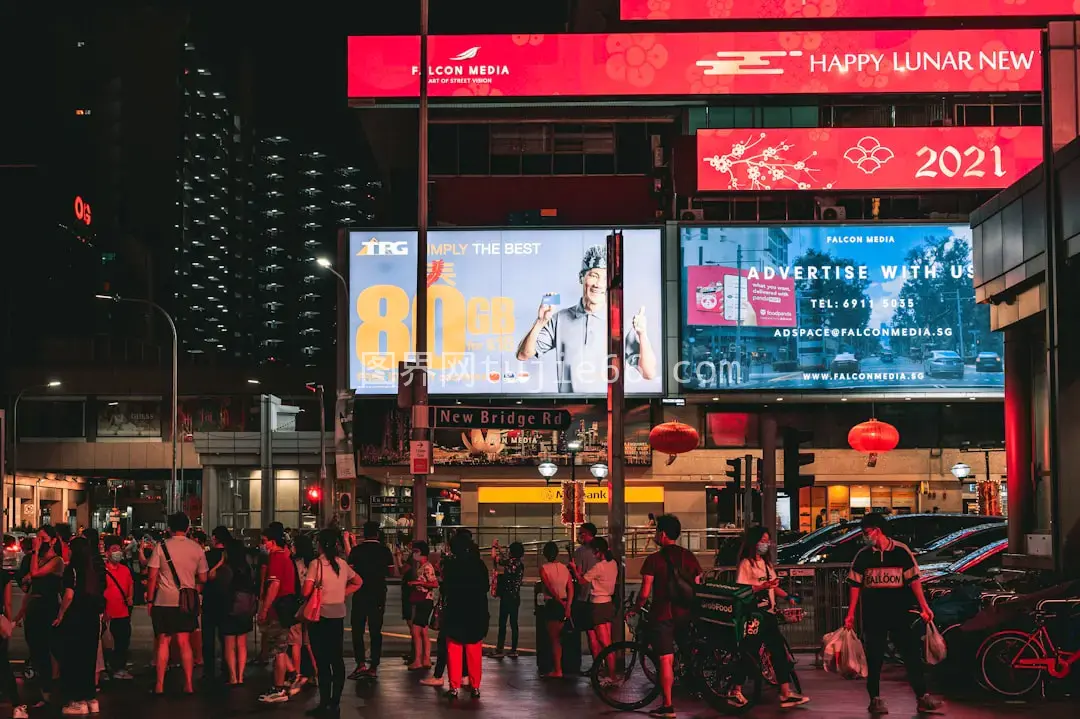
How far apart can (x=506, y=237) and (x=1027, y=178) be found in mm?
24765

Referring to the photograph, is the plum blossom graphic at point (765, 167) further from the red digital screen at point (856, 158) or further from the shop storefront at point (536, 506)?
the shop storefront at point (536, 506)

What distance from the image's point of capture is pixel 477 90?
43781 mm

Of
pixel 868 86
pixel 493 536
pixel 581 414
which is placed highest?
pixel 868 86

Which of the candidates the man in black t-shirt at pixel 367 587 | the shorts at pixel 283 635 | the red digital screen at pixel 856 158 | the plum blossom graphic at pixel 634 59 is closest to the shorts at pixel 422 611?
the man in black t-shirt at pixel 367 587

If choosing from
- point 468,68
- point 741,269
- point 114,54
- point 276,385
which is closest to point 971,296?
point 741,269

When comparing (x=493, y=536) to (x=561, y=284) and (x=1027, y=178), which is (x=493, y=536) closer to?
(x=561, y=284)

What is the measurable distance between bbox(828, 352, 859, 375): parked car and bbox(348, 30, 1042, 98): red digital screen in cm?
819

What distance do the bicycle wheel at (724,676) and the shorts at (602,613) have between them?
229cm

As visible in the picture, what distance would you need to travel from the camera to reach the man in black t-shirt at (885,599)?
13469 millimetres

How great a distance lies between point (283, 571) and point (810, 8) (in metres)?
32.8

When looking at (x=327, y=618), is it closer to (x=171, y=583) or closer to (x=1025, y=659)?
(x=171, y=583)

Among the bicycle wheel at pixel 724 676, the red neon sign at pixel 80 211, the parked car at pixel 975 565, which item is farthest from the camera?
the red neon sign at pixel 80 211

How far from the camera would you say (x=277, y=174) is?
19750cm

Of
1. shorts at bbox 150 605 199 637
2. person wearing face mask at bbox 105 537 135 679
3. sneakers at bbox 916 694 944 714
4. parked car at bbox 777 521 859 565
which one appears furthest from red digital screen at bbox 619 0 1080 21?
sneakers at bbox 916 694 944 714
